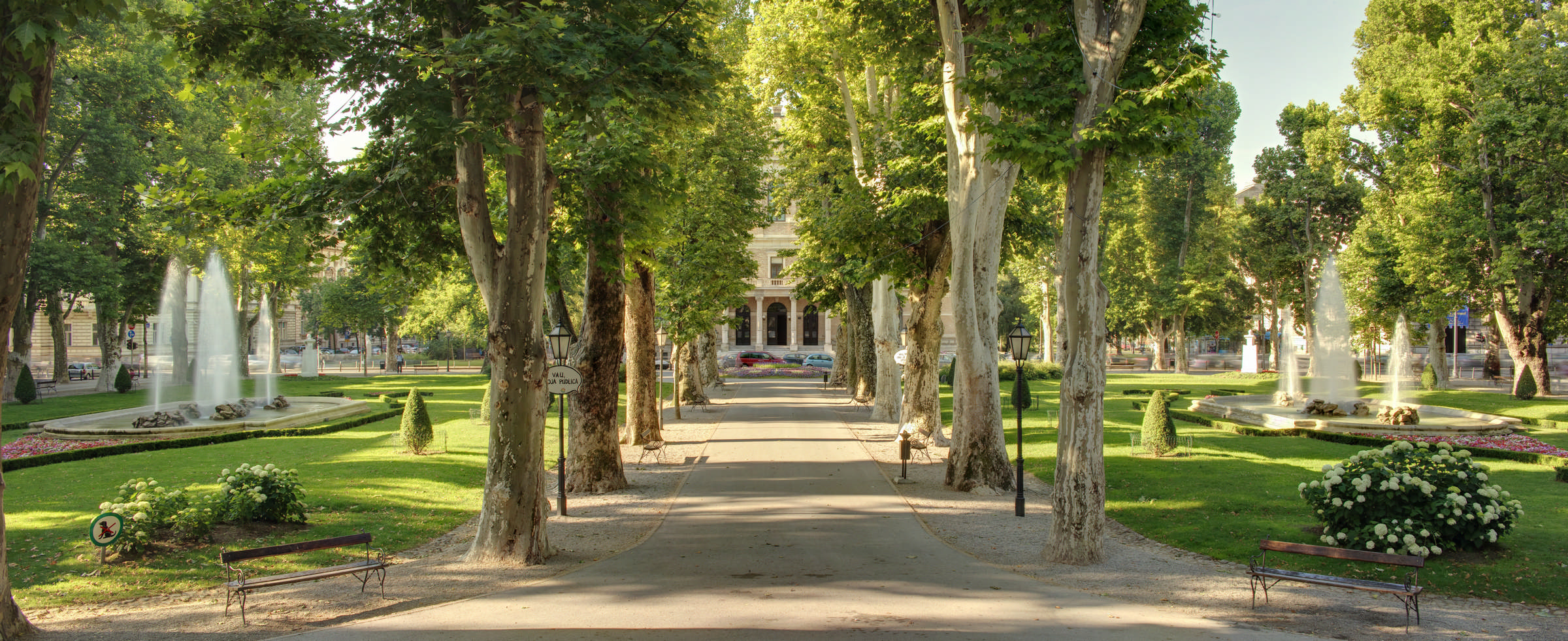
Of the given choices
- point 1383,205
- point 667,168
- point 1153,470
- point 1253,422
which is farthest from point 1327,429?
point 1383,205

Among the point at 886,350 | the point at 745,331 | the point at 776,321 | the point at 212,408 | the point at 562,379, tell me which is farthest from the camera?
the point at 745,331

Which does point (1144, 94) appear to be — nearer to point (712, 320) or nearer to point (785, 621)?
point (785, 621)

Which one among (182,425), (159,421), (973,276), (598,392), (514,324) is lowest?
(182,425)

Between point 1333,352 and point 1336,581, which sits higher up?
point 1333,352

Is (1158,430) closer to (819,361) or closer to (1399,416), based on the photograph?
(1399,416)

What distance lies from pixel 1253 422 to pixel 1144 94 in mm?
18375

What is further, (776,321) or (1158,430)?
(776,321)

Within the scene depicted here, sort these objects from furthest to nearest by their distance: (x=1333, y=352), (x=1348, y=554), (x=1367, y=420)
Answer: (x=1333, y=352) → (x=1367, y=420) → (x=1348, y=554)

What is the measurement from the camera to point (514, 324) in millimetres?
9844

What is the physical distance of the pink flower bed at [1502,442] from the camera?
1711 centimetres

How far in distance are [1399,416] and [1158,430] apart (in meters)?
7.38

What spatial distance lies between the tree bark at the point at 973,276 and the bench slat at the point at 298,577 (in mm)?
9592

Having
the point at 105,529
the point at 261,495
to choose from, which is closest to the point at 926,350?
the point at 261,495

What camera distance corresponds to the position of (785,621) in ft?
25.3
